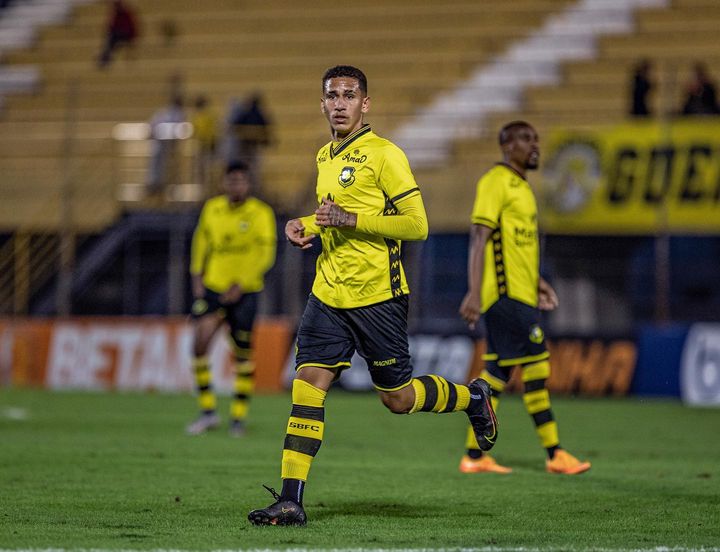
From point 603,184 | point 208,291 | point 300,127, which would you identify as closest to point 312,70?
point 300,127

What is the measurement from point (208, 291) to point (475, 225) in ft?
13.8

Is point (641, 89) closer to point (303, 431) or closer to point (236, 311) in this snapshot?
point (236, 311)

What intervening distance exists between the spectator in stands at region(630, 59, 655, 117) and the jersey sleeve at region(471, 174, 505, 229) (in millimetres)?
10619

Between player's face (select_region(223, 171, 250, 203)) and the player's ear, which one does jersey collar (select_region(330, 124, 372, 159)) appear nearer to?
the player's ear

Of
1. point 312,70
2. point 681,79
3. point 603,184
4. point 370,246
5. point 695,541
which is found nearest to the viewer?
point 695,541

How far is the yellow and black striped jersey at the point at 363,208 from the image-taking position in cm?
698

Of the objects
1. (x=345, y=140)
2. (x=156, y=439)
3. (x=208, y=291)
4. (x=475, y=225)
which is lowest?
(x=156, y=439)

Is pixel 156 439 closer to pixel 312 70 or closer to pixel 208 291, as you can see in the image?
pixel 208 291

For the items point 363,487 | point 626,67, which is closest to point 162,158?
point 626,67

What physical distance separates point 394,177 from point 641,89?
1380cm

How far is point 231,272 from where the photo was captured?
12992 mm

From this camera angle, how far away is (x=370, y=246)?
7.03m

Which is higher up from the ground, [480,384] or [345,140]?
[345,140]

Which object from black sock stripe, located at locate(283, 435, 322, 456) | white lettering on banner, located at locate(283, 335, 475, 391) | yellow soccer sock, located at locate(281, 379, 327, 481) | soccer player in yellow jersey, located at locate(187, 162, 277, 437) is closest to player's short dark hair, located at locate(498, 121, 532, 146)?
yellow soccer sock, located at locate(281, 379, 327, 481)
